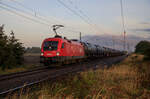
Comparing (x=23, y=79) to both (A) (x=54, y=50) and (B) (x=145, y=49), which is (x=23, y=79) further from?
(B) (x=145, y=49)

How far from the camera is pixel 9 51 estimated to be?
18172 mm

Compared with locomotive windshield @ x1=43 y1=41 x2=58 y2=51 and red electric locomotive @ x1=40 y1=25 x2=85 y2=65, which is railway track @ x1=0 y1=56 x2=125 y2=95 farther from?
locomotive windshield @ x1=43 y1=41 x2=58 y2=51

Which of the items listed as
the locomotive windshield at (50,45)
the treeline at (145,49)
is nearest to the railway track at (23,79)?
the locomotive windshield at (50,45)

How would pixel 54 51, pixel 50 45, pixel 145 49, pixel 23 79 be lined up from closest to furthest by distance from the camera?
pixel 23 79 → pixel 54 51 → pixel 50 45 → pixel 145 49

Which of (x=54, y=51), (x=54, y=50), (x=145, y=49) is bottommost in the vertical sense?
(x=54, y=51)

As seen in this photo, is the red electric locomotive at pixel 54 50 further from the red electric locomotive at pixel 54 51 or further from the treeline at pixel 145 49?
the treeline at pixel 145 49

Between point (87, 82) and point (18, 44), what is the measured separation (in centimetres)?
1402

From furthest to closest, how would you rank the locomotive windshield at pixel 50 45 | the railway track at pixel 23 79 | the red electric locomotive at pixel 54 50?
1. the locomotive windshield at pixel 50 45
2. the red electric locomotive at pixel 54 50
3. the railway track at pixel 23 79

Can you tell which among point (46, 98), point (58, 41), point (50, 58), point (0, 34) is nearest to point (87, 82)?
point (46, 98)

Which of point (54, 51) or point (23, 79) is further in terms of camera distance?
point (54, 51)

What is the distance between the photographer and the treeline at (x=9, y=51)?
17.4 m

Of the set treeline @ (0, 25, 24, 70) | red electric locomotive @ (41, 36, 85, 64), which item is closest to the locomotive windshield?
red electric locomotive @ (41, 36, 85, 64)

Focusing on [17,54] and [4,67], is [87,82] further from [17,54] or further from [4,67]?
[17,54]

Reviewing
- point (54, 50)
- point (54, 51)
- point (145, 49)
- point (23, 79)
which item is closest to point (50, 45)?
point (54, 50)
